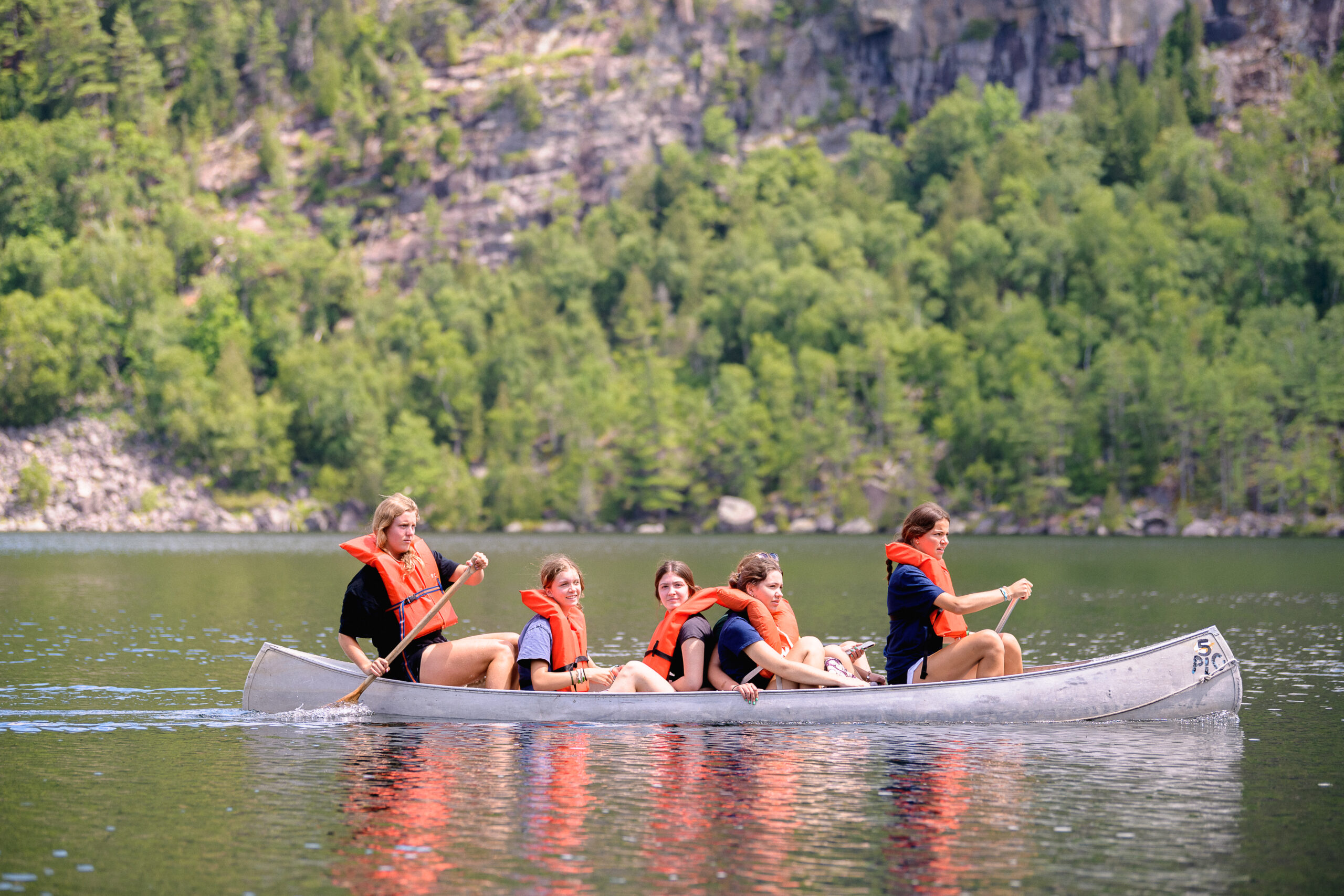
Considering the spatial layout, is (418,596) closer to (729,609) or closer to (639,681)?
(639,681)

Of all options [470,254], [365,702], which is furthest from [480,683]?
[470,254]

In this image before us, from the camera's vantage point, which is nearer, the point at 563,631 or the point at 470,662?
the point at 563,631

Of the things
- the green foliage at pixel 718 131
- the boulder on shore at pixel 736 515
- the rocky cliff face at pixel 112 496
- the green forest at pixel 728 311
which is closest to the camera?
the green forest at pixel 728 311

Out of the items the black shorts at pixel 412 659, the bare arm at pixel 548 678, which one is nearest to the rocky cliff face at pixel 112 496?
the black shorts at pixel 412 659

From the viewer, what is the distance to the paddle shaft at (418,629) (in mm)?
16828

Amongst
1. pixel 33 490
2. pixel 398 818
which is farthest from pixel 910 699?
pixel 33 490

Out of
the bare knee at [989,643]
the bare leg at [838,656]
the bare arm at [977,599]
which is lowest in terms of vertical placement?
the bare leg at [838,656]

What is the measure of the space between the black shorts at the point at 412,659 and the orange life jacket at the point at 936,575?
5.82 meters

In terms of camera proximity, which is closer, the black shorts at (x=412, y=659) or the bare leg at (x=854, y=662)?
the black shorts at (x=412, y=659)

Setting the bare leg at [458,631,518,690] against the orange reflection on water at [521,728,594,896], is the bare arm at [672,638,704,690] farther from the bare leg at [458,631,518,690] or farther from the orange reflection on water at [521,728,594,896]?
the bare leg at [458,631,518,690]

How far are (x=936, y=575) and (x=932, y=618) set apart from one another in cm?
69

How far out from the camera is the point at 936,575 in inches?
663

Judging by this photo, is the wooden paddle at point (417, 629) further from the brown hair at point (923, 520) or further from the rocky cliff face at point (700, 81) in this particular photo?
the rocky cliff face at point (700, 81)

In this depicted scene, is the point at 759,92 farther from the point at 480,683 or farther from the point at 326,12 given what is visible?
the point at 480,683
